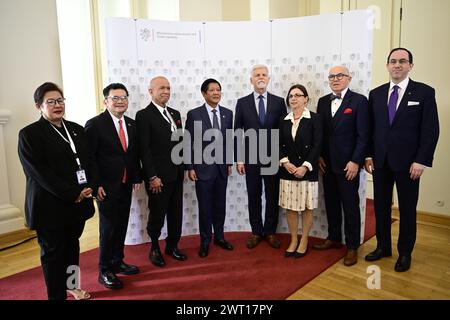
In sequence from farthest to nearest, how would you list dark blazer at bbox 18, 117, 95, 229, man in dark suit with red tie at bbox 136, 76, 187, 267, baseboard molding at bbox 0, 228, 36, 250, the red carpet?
baseboard molding at bbox 0, 228, 36, 250, man in dark suit with red tie at bbox 136, 76, 187, 267, the red carpet, dark blazer at bbox 18, 117, 95, 229

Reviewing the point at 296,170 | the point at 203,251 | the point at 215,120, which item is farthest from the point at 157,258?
the point at 296,170

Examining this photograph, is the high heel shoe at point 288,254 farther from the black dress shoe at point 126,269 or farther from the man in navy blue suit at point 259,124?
the black dress shoe at point 126,269

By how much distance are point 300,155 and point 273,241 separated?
97cm

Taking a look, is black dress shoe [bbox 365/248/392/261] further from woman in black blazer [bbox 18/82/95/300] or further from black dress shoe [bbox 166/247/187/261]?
woman in black blazer [bbox 18/82/95/300]

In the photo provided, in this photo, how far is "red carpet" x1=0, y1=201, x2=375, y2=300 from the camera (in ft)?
9.31

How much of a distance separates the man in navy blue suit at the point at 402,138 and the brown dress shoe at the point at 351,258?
339 mm

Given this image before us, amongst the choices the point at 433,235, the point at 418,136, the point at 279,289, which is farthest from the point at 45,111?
the point at 433,235

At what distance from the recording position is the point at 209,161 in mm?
3479

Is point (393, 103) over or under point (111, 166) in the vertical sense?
over

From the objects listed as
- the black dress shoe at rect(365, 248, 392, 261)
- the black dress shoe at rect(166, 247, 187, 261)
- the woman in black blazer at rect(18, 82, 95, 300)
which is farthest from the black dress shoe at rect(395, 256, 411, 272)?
the woman in black blazer at rect(18, 82, 95, 300)

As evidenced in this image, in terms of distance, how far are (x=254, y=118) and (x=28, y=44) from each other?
107 inches

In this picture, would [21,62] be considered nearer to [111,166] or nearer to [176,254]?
[111,166]

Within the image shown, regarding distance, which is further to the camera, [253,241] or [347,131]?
[253,241]

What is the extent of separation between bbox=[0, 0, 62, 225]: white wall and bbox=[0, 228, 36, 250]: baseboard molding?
0.94ft
